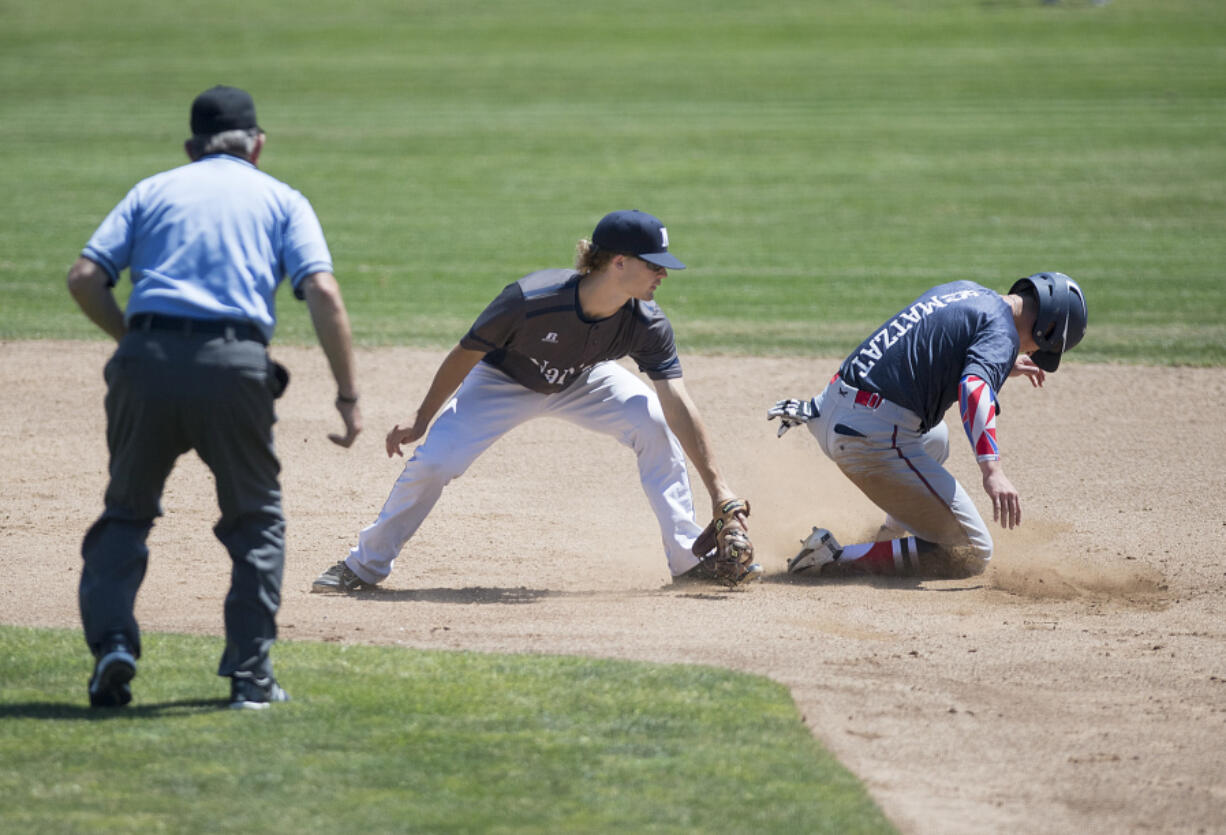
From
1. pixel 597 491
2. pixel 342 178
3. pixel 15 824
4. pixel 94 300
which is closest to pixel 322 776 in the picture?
pixel 15 824

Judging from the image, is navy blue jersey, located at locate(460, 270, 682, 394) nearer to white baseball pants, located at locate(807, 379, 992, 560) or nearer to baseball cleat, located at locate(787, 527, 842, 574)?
white baseball pants, located at locate(807, 379, 992, 560)

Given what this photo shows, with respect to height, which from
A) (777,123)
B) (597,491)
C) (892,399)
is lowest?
(597,491)

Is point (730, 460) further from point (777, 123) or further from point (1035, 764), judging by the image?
point (777, 123)

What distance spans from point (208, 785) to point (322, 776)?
12.9 inches

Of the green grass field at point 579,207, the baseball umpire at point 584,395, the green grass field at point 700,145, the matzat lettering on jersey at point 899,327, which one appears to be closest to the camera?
the green grass field at point 579,207

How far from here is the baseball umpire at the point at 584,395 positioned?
6.40 metres

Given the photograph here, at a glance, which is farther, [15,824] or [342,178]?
[342,178]

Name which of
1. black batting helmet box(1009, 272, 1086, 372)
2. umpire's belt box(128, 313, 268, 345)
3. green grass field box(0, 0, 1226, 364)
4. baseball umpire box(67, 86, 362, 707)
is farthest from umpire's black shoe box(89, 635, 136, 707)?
green grass field box(0, 0, 1226, 364)

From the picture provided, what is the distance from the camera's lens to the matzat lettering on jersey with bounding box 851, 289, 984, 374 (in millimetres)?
6805

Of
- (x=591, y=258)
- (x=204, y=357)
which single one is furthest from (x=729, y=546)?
(x=204, y=357)

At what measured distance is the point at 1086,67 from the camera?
127 feet

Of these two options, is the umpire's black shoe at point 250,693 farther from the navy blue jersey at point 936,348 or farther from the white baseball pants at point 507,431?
the navy blue jersey at point 936,348

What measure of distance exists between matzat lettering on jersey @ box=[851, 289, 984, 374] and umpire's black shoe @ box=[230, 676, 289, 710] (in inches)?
133

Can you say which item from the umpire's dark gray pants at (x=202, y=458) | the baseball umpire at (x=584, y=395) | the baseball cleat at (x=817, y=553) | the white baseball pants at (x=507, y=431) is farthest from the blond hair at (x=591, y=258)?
the umpire's dark gray pants at (x=202, y=458)
